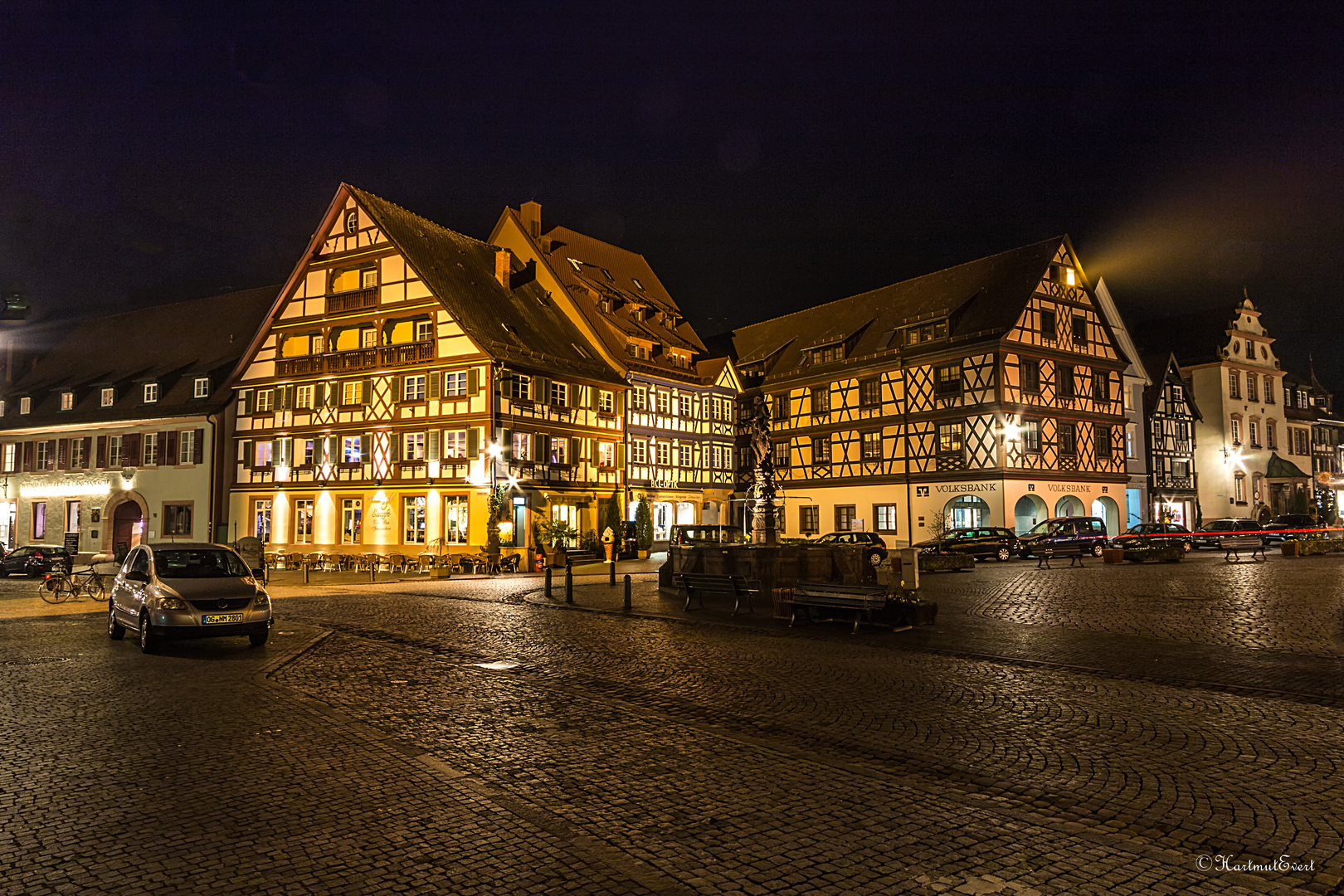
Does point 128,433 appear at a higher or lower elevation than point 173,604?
higher

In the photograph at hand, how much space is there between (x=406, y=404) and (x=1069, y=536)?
91.8 feet

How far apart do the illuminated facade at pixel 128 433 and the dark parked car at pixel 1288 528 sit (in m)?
47.3

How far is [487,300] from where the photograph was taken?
4275 cm

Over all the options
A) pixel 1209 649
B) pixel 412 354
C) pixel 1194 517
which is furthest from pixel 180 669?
pixel 1194 517

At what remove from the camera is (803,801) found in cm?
633

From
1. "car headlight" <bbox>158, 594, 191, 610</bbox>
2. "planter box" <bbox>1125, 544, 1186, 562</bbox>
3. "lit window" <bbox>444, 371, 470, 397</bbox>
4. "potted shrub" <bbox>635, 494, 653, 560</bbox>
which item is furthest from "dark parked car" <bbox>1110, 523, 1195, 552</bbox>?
"car headlight" <bbox>158, 594, 191, 610</bbox>

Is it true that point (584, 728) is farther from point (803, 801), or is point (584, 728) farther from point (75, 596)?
point (75, 596)

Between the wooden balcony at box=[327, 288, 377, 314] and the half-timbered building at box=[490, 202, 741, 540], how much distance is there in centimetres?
1016

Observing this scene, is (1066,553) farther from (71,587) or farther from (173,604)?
(71,587)

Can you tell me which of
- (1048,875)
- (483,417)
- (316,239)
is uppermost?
(316,239)

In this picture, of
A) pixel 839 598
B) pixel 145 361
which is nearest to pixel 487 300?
pixel 145 361

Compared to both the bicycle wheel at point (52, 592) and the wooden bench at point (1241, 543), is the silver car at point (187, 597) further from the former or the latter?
the wooden bench at point (1241, 543)

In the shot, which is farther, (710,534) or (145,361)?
(145,361)

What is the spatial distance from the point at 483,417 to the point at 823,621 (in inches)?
960
